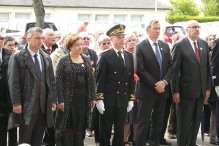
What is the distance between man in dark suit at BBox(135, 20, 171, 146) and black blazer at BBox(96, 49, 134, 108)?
298mm

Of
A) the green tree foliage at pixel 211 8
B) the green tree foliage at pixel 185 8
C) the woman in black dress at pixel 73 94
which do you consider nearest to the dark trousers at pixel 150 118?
the woman in black dress at pixel 73 94

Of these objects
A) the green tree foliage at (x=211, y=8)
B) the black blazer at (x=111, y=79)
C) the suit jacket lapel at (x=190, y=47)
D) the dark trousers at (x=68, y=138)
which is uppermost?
the green tree foliage at (x=211, y=8)

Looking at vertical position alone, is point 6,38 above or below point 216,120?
above

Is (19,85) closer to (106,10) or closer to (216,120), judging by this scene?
(216,120)

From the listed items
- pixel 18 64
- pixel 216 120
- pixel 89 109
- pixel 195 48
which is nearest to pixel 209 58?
pixel 195 48

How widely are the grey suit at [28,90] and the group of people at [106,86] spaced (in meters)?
0.01

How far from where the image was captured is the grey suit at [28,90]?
678 cm

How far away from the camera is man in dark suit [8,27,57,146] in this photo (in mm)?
6793

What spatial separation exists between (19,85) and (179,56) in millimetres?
2744

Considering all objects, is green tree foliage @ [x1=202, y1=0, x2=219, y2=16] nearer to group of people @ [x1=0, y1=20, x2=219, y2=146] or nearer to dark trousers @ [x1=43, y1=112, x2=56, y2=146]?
group of people @ [x1=0, y1=20, x2=219, y2=146]

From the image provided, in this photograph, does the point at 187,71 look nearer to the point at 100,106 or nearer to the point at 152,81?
Answer: the point at 152,81

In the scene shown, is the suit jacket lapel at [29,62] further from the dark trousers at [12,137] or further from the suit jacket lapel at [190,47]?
the suit jacket lapel at [190,47]

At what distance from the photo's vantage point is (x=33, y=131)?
7.09 meters

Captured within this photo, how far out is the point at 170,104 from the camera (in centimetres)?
935
